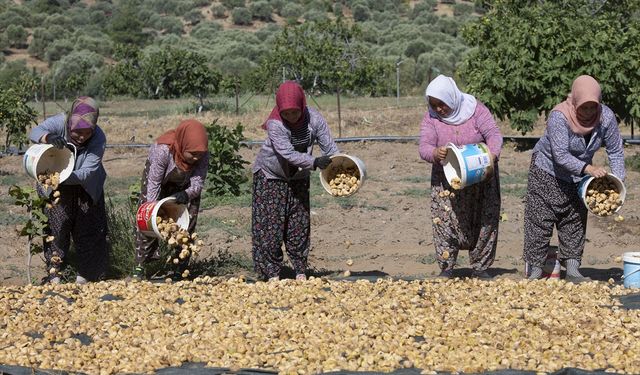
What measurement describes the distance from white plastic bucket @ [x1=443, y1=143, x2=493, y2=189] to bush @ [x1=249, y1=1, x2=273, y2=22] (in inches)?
1918

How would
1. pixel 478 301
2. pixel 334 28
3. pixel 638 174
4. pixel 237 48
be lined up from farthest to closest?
pixel 237 48
pixel 334 28
pixel 638 174
pixel 478 301

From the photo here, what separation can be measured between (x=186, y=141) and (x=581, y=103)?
2.28 metres

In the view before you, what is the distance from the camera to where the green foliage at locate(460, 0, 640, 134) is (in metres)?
13.1

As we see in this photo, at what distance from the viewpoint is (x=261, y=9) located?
53.8 metres

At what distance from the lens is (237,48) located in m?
40.4

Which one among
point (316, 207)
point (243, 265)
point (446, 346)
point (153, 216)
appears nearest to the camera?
point (446, 346)

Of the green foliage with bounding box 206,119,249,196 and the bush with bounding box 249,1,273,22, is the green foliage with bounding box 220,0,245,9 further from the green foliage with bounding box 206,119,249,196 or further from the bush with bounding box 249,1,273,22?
the green foliage with bounding box 206,119,249,196

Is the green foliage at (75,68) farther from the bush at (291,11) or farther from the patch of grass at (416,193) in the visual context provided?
the patch of grass at (416,193)

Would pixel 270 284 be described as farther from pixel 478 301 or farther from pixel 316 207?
pixel 316 207

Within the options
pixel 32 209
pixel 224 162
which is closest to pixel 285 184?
pixel 32 209

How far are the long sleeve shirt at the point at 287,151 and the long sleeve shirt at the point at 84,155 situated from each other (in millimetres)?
973

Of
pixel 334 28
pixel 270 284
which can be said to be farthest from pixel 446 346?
pixel 334 28

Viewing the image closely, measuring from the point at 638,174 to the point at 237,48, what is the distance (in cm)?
2994

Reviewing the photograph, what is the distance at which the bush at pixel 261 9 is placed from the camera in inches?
2112
